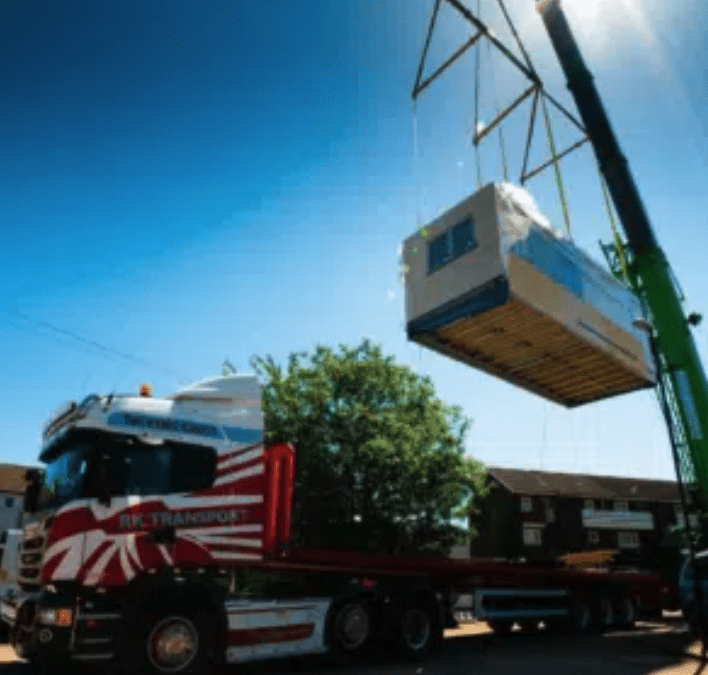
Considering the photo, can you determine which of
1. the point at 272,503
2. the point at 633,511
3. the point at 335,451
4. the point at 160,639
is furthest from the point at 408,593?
the point at 633,511

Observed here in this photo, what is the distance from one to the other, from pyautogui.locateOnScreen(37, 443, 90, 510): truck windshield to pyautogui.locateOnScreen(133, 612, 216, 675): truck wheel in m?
1.71

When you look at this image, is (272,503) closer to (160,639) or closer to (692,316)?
(160,639)

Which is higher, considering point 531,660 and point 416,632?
point 416,632

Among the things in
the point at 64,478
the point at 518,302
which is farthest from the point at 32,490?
the point at 518,302

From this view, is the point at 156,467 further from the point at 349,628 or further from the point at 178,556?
the point at 349,628

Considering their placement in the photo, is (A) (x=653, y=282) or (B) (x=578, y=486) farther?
(B) (x=578, y=486)

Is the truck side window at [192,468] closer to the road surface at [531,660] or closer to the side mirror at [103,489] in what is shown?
the side mirror at [103,489]

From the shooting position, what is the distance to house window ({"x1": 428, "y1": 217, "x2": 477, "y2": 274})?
854 centimetres

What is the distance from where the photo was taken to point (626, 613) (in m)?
15.3

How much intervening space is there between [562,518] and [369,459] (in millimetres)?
27060

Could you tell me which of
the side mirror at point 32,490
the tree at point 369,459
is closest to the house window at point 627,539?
the tree at point 369,459

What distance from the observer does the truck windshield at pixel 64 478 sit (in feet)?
24.0

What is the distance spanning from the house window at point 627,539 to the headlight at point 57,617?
48.9 metres

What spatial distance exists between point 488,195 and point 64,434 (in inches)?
245
